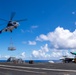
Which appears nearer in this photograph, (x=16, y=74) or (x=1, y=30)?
(x=16, y=74)

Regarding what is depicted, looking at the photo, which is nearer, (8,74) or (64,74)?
(64,74)

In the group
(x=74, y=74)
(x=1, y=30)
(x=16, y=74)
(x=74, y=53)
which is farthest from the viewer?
(x=1, y=30)

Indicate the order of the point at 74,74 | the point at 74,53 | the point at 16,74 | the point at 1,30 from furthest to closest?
the point at 1,30 < the point at 74,53 < the point at 16,74 < the point at 74,74

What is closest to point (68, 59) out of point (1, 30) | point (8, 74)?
point (1, 30)

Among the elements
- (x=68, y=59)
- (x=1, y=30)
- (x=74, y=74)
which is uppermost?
(x=1, y=30)

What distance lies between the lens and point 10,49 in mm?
100938

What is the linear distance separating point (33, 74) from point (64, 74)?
466 centimetres

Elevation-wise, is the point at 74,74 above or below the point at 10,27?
below

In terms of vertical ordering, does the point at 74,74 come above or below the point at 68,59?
below

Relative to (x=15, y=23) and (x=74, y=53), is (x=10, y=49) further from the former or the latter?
(x=74, y=53)

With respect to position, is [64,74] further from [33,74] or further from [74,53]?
[74,53]

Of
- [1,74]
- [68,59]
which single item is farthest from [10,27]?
[1,74]

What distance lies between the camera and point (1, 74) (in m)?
35.5

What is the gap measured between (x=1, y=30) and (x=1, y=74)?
66289 mm
